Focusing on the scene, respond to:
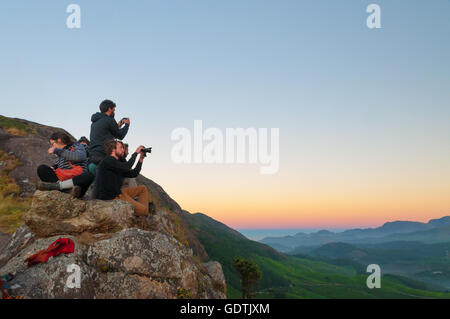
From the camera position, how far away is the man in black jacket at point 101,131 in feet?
→ 41.9

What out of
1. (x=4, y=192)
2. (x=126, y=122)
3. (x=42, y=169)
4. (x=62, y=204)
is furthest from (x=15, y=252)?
(x=4, y=192)

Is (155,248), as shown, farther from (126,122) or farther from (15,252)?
(126,122)

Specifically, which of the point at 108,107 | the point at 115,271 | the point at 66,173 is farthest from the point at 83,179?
the point at 115,271

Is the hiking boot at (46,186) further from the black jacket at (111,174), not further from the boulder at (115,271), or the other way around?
the boulder at (115,271)

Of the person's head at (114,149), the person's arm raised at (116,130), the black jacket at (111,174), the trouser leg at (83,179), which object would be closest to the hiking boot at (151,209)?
the black jacket at (111,174)

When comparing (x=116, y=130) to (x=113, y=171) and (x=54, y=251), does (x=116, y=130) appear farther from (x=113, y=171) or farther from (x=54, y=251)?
(x=54, y=251)

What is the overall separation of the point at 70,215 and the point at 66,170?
195 centimetres

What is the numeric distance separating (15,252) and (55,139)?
4.68 metres

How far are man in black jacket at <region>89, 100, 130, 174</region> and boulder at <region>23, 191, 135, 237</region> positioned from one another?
1.83 metres

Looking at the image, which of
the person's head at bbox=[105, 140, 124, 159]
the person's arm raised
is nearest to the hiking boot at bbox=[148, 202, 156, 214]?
the person's head at bbox=[105, 140, 124, 159]

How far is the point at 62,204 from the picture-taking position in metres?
11.0

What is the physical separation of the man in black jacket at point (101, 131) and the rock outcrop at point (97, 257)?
234cm

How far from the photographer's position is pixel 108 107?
13.2 meters

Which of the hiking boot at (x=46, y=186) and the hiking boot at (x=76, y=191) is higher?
the hiking boot at (x=46, y=186)
